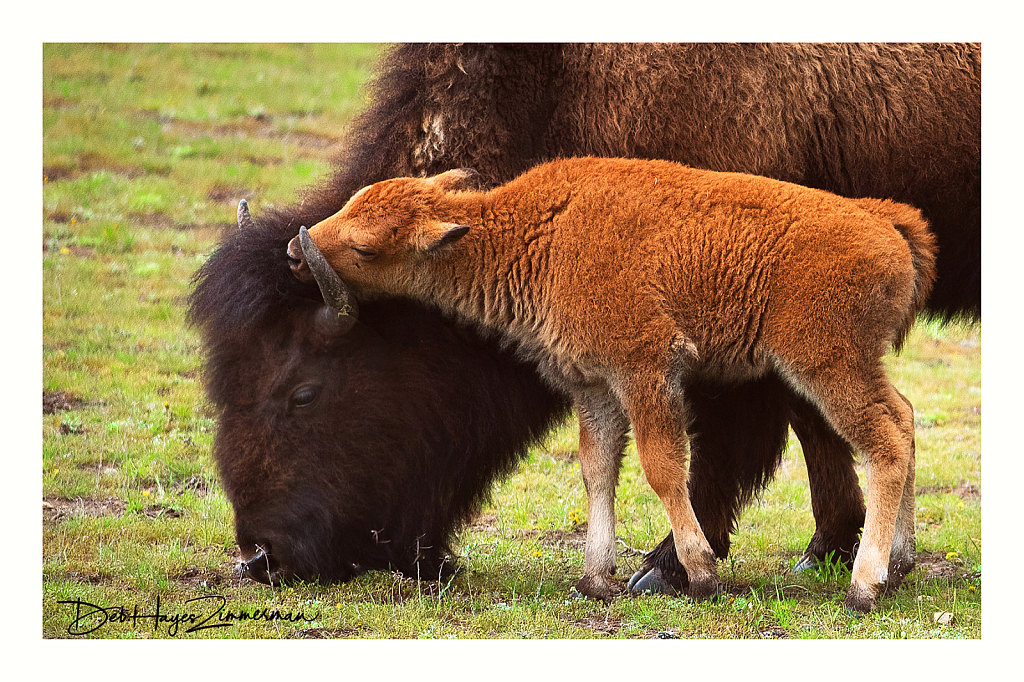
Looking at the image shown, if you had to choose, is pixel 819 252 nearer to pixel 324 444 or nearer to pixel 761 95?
pixel 761 95

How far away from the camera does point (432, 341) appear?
16.6ft

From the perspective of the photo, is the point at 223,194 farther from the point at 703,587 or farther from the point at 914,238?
the point at 914,238

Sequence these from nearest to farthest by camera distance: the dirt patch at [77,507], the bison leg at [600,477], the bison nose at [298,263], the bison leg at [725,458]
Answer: the bison nose at [298,263] < the bison leg at [600,477] < the bison leg at [725,458] < the dirt patch at [77,507]

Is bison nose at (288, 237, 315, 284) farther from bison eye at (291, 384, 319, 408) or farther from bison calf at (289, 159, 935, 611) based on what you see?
bison eye at (291, 384, 319, 408)

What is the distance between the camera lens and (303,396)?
4.82m

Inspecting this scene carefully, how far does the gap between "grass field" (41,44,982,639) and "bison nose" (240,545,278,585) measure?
97 mm

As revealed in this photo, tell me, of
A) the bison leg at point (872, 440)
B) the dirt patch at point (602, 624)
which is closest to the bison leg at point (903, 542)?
the bison leg at point (872, 440)

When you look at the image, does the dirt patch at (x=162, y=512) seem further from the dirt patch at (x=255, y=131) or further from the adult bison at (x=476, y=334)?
the dirt patch at (x=255, y=131)

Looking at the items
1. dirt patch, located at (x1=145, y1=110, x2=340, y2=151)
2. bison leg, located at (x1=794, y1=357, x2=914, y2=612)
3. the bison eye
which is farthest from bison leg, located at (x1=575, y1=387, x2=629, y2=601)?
dirt patch, located at (x1=145, y1=110, x2=340, y2=151)

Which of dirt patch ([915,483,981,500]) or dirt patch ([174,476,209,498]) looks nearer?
dirt patch ([174,476,209,498])

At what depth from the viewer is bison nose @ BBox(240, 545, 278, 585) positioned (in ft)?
15.6

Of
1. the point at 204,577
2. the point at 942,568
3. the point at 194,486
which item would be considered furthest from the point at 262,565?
the point at 942,568
